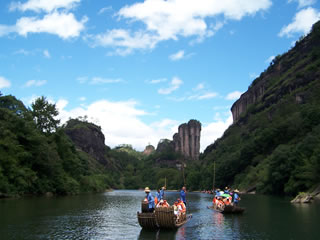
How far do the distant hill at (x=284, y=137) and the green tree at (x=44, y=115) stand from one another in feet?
177

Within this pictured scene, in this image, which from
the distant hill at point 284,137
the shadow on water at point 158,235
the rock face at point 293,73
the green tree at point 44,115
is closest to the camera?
the shadow on water at point 158,235

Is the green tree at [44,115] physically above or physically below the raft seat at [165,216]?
above

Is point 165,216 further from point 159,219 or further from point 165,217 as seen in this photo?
point 159,219

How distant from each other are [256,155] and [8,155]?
8093 centimetres

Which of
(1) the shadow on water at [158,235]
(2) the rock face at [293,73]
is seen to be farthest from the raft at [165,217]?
(2) the rock face at [293,73]

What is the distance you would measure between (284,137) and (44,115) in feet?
227

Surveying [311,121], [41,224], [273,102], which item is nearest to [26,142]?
[41,224]

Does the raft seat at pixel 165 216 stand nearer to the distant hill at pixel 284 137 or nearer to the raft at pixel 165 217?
the raft at pixel 165 217

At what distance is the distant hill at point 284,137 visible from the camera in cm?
6333

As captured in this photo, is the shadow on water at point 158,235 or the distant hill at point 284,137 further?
the distant hill at point 284,137

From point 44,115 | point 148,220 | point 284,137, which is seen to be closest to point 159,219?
point 148,220

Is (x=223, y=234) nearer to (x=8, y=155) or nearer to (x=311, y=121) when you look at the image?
(x=8, y=155)

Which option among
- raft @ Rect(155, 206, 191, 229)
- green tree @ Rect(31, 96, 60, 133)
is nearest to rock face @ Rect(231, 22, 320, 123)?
green tree @ Rect(31, 96, 60, 133)

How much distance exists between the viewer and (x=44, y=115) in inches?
3420
